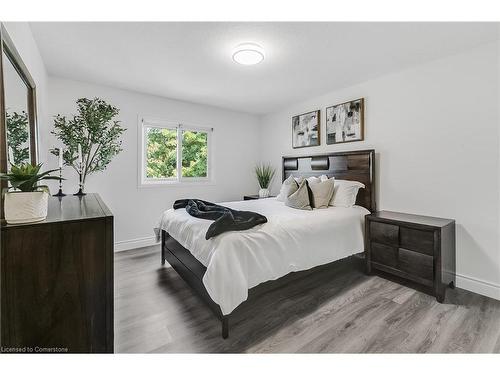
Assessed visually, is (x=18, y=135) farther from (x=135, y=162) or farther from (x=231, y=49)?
(x=135, y=162)

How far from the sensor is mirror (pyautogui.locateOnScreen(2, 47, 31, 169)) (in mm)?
1379

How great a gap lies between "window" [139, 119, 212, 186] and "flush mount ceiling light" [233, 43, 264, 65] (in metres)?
2.01

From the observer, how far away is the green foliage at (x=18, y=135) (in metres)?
1.43

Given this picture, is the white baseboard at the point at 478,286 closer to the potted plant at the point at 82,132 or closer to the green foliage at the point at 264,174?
the green foliage at the point at 264,174

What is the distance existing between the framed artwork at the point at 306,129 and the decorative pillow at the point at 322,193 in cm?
98

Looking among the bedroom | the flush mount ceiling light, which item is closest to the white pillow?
the bedroom

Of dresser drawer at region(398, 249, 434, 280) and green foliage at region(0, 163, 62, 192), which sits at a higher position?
green foliage at region(0, 163, 62, 192)

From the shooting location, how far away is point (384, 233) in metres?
2.61

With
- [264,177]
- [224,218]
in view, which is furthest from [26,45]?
[264,177]

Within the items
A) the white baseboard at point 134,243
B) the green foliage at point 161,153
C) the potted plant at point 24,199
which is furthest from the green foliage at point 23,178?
the green foliage at point 161,153

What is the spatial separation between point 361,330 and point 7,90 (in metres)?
2.79

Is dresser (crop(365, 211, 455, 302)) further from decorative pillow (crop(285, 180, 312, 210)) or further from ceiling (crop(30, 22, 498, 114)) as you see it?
ceiling (crop(30, 22, 498, 114))
